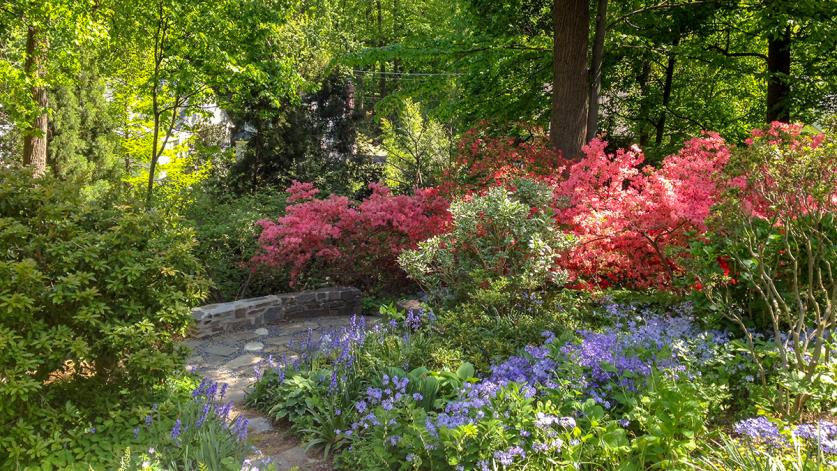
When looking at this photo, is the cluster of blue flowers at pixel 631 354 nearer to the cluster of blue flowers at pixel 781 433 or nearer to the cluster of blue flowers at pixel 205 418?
the cluster of blue flowers at pixel 781 433

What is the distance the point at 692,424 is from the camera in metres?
2.56

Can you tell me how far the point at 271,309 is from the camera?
249 inches

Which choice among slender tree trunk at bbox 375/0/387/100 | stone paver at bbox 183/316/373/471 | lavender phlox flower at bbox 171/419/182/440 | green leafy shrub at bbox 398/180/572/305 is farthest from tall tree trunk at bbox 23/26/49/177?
slender tree trunk at bbox 375/0/387/100

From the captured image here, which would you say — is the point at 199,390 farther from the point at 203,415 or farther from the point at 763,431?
the point at 763,431

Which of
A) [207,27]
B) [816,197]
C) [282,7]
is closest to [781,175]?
[816,197]

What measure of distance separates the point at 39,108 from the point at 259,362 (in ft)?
20.6

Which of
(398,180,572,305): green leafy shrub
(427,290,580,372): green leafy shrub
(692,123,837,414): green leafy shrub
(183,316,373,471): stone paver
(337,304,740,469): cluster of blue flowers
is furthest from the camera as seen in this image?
(398,180,572,305): green leafy shrub

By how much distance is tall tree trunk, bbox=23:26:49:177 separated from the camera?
341 inches

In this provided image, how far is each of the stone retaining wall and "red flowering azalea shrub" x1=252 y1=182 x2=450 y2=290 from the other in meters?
0.37

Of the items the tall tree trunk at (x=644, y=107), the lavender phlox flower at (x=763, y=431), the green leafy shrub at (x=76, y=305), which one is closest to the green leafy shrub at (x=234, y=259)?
the green leafy shrub at (x=76, y=305)

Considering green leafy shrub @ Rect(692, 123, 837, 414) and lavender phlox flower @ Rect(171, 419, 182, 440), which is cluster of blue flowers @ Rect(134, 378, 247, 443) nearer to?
lavender phlox flower @ Rect(171, 419, 182, 440)

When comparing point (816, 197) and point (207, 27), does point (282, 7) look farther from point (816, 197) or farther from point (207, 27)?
point (816, 197)

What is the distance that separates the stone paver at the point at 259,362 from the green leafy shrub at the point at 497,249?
4.21ft

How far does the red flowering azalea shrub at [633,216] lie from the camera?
15.4ft
